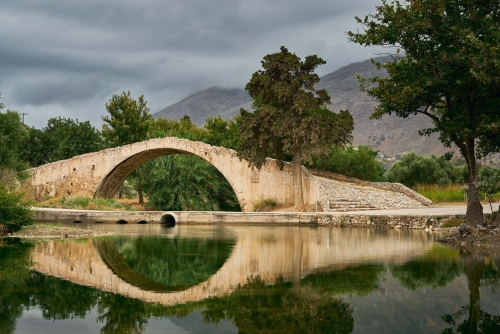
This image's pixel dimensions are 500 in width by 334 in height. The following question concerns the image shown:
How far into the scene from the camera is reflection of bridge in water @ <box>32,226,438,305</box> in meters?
8.16

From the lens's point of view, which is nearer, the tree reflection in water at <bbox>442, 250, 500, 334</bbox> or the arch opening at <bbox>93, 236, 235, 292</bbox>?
the tree reflection in water at <bbox>442, 250, 500, 334</bbox>

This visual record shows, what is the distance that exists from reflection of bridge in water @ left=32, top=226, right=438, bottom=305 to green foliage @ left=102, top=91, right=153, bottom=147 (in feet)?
74.6

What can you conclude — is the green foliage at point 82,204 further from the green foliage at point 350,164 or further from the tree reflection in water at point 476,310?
the tree reflection in water at point 476,310

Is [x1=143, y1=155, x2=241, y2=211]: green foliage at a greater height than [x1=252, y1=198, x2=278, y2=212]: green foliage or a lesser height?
greater

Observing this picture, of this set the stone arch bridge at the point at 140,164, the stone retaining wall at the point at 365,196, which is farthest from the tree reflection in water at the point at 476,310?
the stone arch bridge at the point at 140,164

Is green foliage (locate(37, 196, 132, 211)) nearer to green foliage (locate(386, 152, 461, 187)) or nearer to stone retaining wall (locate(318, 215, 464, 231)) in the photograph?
stone retaining wall (locate(318, 215, 464, 231))

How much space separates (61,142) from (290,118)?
19679 mm

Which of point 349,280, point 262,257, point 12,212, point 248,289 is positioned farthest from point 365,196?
point 248,289

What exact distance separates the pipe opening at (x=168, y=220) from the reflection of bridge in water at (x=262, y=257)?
19.3ft

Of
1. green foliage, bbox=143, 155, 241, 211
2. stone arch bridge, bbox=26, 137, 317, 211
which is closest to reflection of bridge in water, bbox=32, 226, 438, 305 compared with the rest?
stone arch bridge, bbox=26, 137, 317, 211

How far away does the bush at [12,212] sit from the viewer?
49.7ft

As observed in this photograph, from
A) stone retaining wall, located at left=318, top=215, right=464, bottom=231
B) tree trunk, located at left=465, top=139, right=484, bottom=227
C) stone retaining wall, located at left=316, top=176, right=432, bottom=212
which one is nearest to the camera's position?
tree trunk, located at left=465, top=139, right=484, bottom=227

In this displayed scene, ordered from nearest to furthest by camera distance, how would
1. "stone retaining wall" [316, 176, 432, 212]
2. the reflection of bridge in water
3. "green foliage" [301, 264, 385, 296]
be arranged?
"green foliage" [301, 264, 385, 296], the reflection of bridge in water, "stone retaining wall" [316, 176, 432, 212]

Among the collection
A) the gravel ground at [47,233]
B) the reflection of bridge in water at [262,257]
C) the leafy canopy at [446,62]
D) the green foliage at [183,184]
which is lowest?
the reflection of bridge in water at [262,257]
